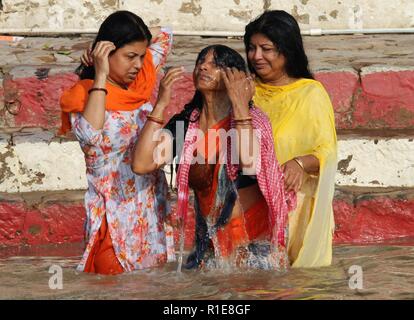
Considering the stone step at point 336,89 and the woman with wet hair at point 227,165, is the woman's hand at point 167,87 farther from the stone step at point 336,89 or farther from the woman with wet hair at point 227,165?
the stone step at point 336,89

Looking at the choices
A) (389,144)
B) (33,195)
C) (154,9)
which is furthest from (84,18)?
(389,144)

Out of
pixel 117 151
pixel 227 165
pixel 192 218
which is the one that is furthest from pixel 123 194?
pixel 192 218

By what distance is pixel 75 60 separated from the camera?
29.1ft

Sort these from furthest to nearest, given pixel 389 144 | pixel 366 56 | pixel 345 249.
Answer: pixel 366 56 → pixel 389 144 → pixel 345 249

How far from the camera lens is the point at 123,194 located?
20.2ft

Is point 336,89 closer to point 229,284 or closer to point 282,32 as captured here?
point 282,32

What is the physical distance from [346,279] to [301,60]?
1.18 m

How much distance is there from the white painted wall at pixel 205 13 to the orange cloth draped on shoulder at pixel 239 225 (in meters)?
3.95

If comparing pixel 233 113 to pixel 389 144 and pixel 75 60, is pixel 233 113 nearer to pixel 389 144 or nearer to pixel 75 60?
pixel 389 144

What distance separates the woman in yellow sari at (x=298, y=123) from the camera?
6133mm

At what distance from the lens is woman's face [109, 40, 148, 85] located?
606 centimetres

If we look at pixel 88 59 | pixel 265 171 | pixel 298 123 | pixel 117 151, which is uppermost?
pixel 88 59

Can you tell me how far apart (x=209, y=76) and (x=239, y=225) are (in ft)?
2.54

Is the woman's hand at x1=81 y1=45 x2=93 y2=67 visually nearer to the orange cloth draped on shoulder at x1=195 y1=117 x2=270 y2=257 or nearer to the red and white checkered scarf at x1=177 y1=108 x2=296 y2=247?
the red and white checkered scarf at x1=177 y1=108 x2=296 y2=247
